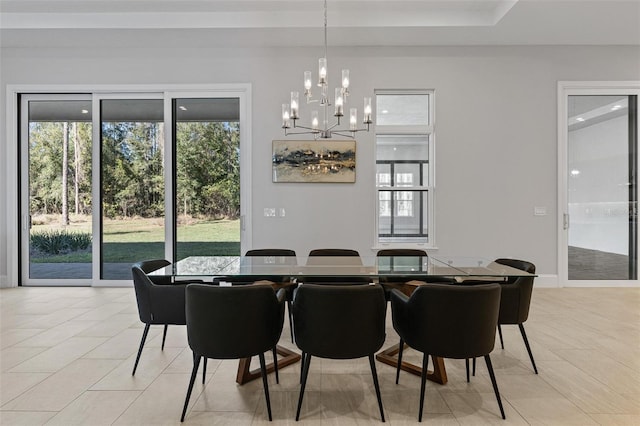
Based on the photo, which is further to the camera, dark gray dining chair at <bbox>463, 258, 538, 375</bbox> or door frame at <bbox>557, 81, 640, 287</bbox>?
door frame at <bbox>557, 81, 640, 287</bbox>

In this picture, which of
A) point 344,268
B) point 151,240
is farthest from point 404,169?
point 151,240

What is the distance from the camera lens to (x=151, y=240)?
16.4 feet

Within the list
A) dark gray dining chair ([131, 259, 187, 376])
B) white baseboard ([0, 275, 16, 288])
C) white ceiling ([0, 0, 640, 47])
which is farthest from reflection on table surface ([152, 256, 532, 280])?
white baseboard ([0, 275, 16, 288])

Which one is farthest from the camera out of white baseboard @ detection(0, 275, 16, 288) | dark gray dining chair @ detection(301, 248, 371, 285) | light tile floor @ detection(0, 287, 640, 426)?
white baseboard @ detection(0, 275, 16, 288)

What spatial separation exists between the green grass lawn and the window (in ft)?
7.14

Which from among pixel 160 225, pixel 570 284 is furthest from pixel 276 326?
pixel 570 284

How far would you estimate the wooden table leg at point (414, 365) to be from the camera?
7.48ft

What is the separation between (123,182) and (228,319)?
161 inches

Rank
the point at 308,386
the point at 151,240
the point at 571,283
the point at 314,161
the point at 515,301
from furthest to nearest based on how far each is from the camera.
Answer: the point at 151,240, the point at 571,283, the point at 314,161, the point at 515,301, the point at 308,386

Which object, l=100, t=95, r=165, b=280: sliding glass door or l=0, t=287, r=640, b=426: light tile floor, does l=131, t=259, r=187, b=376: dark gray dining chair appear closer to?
l=0, t=287, r=640, b=426: light tile floor

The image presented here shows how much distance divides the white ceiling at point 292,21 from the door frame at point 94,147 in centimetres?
61

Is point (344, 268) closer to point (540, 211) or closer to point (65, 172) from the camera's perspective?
point (540, 211)

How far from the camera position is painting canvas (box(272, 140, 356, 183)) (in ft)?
15.6

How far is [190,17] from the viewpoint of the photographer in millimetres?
4277
